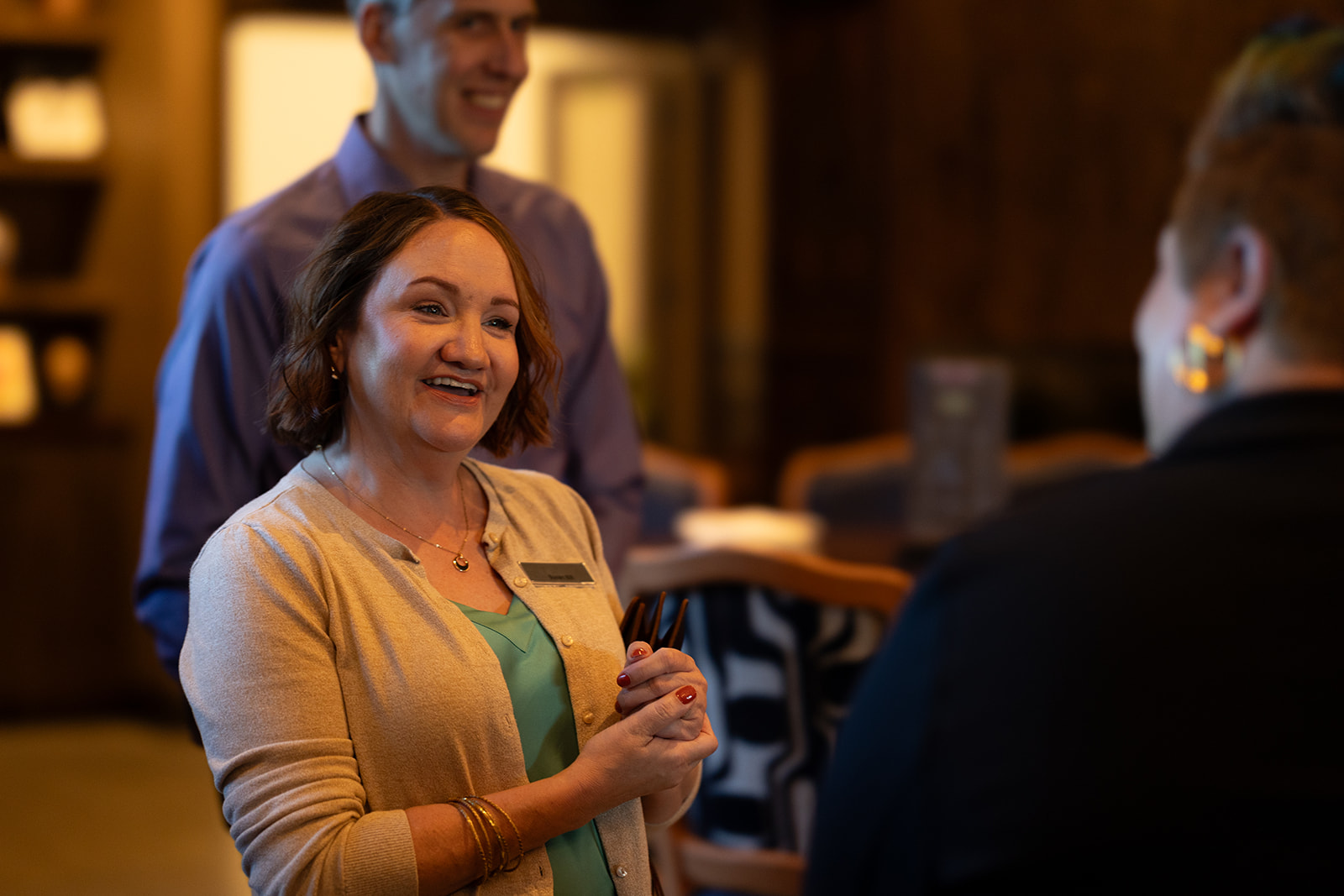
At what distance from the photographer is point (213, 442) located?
146cm

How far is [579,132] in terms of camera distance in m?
6.80

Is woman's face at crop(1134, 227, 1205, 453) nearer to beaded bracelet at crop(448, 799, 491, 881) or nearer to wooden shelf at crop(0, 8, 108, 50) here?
beaded bracelet at crop(448, 799, 491, 881)

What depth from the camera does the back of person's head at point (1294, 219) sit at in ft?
2.89

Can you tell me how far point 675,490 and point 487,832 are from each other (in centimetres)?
267

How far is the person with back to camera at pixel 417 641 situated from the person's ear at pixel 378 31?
0.45 meters

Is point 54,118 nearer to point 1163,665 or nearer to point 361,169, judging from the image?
point 361,169

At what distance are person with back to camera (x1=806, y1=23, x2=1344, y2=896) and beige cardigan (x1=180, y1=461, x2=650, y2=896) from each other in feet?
1.17

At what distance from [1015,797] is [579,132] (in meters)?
6.26

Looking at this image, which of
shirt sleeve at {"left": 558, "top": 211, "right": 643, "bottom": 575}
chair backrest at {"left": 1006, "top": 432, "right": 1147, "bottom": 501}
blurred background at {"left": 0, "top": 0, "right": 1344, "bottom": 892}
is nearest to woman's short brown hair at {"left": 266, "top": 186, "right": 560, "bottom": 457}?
shirt sleeve at {"left": 558, "top": 211, "right": 643, "bottom": 575}

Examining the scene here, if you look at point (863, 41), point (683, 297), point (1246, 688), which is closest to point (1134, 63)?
point (863, 41)

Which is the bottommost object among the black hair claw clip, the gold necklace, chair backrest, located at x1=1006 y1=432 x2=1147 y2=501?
chair backrest, located at x1=1006 y1=432 x2=1147 y2=501

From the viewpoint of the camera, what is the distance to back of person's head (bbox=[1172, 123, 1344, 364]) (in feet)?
2.89

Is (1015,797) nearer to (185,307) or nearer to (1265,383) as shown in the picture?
(1265,383)

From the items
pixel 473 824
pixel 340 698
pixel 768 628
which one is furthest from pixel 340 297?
pixel 768 628
